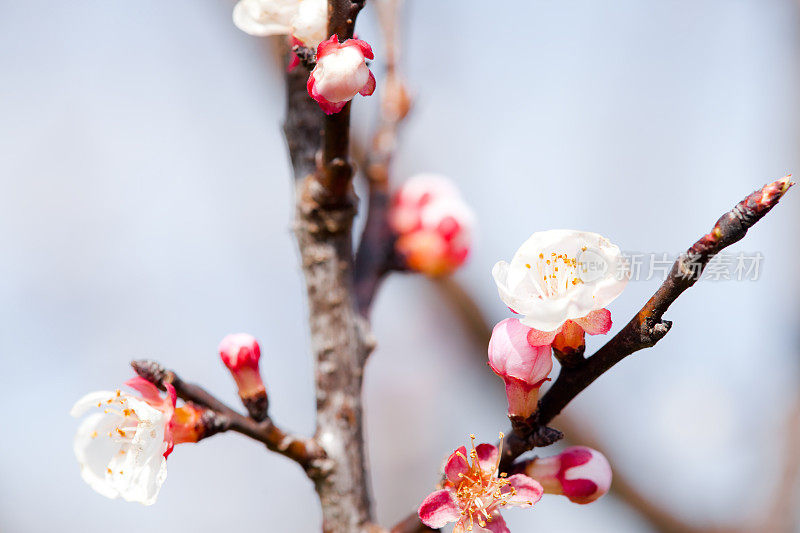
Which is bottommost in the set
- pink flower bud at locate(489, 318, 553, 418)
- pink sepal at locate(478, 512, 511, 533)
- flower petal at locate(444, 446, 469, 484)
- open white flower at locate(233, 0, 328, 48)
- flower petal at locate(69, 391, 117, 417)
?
pink sepal at locate(478, 512, 511, 533)

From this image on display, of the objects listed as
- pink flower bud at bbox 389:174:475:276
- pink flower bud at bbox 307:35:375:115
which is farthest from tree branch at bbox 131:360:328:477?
pink flower bud at bbox 389:174:475:276

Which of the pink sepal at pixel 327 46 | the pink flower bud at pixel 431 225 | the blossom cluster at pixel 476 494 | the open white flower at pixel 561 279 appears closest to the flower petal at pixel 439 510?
the blossom cluster at pixel 476 494

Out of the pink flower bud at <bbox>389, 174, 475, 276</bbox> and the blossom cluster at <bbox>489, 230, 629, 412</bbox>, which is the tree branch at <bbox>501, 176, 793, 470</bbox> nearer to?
the blossom cluster at <bbox>489, 230, 629, 412</bbox>

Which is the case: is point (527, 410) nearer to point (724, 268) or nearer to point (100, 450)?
point (724, 268)

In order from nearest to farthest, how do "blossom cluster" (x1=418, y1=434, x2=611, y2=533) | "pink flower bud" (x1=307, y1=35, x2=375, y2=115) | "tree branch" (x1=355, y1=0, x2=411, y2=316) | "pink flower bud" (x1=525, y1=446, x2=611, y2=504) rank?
1. "pink flower bud" (x1=307, y1=35, x2=375, y2=115)
2. "blossom cluster" (x1=418, y1=434, x2=611, y2=533)
3. "pink flower bud" (x1=525, y1=446, x2=611, y2=504)
4. "tree branch" (x1=355, y1=0, x2=411, y2=316)

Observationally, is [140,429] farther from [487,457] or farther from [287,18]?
[287,18]

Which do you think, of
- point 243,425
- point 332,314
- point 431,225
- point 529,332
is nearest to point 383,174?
point 431,225

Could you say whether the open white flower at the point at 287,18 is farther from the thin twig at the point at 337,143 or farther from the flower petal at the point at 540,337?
the flower petal at the point at 540,337
